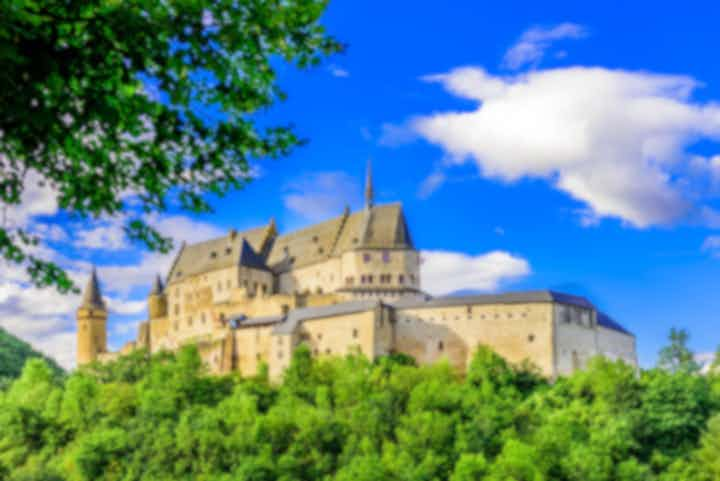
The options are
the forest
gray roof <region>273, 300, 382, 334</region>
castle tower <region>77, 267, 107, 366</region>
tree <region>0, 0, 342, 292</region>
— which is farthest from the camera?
castle tower <region>77, 267, 107, 366</region>

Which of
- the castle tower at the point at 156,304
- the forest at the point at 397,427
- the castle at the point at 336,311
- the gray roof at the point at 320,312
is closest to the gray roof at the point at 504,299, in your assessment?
the castle at the point at 336,311

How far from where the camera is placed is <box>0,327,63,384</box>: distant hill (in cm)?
10325

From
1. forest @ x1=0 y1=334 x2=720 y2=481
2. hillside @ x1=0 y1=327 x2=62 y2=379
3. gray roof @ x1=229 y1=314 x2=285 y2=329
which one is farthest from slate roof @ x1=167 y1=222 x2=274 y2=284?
hillside @ x1=0 y1=327 x2=62 y2=379

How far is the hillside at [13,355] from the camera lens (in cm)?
10325

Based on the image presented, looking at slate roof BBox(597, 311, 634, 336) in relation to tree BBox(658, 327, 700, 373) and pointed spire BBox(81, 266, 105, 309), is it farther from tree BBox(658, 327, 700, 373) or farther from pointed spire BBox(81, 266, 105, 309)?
pointed spire BBox(81, 266, 105, 309)

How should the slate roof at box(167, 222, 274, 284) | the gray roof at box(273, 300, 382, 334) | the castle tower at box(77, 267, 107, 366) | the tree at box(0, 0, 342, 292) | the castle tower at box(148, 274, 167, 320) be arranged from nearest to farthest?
the tree at box(0, 0, 342, 292), the gray roof at box(273, 300, 382, 334), the slate roof at box(167, 222, 274, 284), the castle tower at box(148, 274, 167, 320), the castle tower at box(77, 267, 107, 366)

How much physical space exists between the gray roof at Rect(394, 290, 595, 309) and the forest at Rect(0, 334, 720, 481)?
3.59 meters

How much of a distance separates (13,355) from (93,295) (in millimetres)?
34657

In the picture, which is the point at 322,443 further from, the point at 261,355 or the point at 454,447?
the point at 261,355

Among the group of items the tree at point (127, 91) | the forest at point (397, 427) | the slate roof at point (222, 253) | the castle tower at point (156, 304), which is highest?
the slate roof at point (222, 253)

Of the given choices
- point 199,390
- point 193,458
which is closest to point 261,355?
point 199,390

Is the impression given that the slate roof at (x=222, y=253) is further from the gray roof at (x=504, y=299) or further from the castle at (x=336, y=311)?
the gray roof at (x=504, y=299)

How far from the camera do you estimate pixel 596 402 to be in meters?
52.9

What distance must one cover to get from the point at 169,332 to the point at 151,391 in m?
14.9
